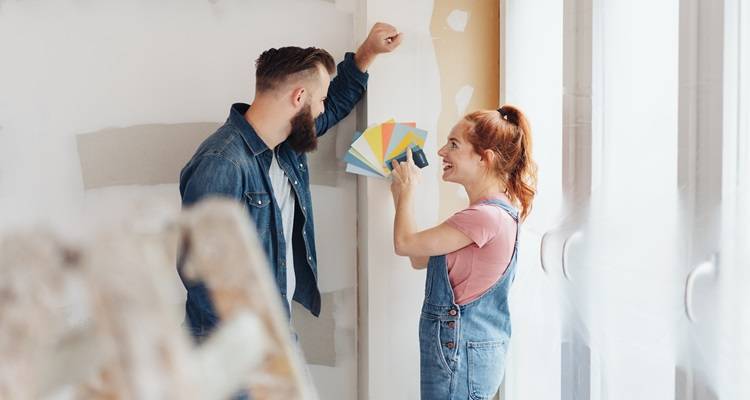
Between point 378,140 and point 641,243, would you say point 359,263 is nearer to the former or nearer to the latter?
point 378,140

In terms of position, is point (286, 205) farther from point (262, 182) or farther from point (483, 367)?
point (483, 367)

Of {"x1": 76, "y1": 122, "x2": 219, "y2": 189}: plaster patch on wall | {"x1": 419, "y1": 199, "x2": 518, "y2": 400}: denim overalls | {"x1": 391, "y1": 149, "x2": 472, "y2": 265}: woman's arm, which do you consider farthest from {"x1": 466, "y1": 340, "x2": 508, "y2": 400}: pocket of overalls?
{"x1": 76, "y1": 122, "x2": 219, "y2": 189}: plaster patch on wall

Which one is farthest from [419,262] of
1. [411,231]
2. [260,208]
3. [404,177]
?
[260,208]

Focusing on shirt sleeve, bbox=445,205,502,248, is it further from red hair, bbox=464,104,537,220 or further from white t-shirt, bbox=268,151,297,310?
white t-shirt, bbox=268,151,297,310

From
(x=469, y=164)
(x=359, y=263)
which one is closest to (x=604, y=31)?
(x=469, y=164)

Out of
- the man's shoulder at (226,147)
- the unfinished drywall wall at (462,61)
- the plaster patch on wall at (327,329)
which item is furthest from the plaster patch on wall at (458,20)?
the plaster patch on wall at (327,329)

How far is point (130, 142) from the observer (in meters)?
2.06

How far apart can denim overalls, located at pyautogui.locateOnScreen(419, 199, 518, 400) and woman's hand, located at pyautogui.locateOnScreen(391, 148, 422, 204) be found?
266 millimetres

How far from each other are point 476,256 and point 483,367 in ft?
1.05

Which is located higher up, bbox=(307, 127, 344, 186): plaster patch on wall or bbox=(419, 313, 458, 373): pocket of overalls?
bbox=(307, 127, 344, 186): plaster patch on wall

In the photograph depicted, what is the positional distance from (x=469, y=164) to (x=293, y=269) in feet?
Answer: 2.15

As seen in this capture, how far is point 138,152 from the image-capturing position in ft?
6.79

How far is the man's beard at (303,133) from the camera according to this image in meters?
1.99

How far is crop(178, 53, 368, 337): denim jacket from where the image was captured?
183cm
